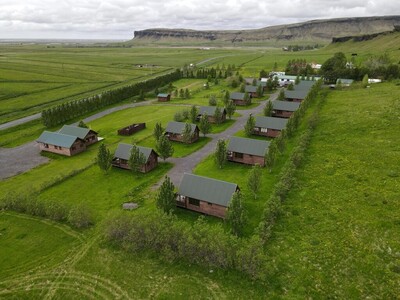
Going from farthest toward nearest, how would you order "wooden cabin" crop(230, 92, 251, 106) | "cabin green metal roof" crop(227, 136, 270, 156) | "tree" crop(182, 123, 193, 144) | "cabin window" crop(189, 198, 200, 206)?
"wooden cabin" crop(230, 92, 251, 106) < "tree" crop(182, 123, 193, 144) < "cabin green metal roof" crop(227, 136, 270, 156) < "cabin window" crop(189, 198, 200, 206)

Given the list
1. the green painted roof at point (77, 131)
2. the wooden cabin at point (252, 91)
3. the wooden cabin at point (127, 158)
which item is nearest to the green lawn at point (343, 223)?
the wooden cabin at point (127, 158)

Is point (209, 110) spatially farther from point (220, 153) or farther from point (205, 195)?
point (205, 195)

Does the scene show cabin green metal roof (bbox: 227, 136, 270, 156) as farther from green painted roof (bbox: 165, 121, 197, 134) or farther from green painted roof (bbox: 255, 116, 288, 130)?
green painted roof (bbox: 255, 116, 288, 130)

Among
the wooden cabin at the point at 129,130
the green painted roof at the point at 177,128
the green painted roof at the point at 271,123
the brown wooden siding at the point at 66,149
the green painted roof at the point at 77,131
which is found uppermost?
the green painted roof at the point at 271,123

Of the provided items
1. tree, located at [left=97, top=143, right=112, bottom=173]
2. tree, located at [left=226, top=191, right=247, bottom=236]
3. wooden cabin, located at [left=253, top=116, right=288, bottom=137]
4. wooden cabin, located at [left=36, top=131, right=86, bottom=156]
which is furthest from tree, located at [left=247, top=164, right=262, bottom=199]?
wooden cabin, located at [left=36, top=131, right=86, bottom=156]

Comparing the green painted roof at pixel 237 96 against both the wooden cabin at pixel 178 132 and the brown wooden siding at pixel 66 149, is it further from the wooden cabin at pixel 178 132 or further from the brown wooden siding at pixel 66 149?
the brown wooden siding at pixel 66 149

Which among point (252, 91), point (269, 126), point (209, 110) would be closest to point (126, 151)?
point (269, 126)

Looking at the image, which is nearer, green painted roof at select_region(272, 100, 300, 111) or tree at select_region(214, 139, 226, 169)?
tree at select_region(214, 139, 226, 169)
